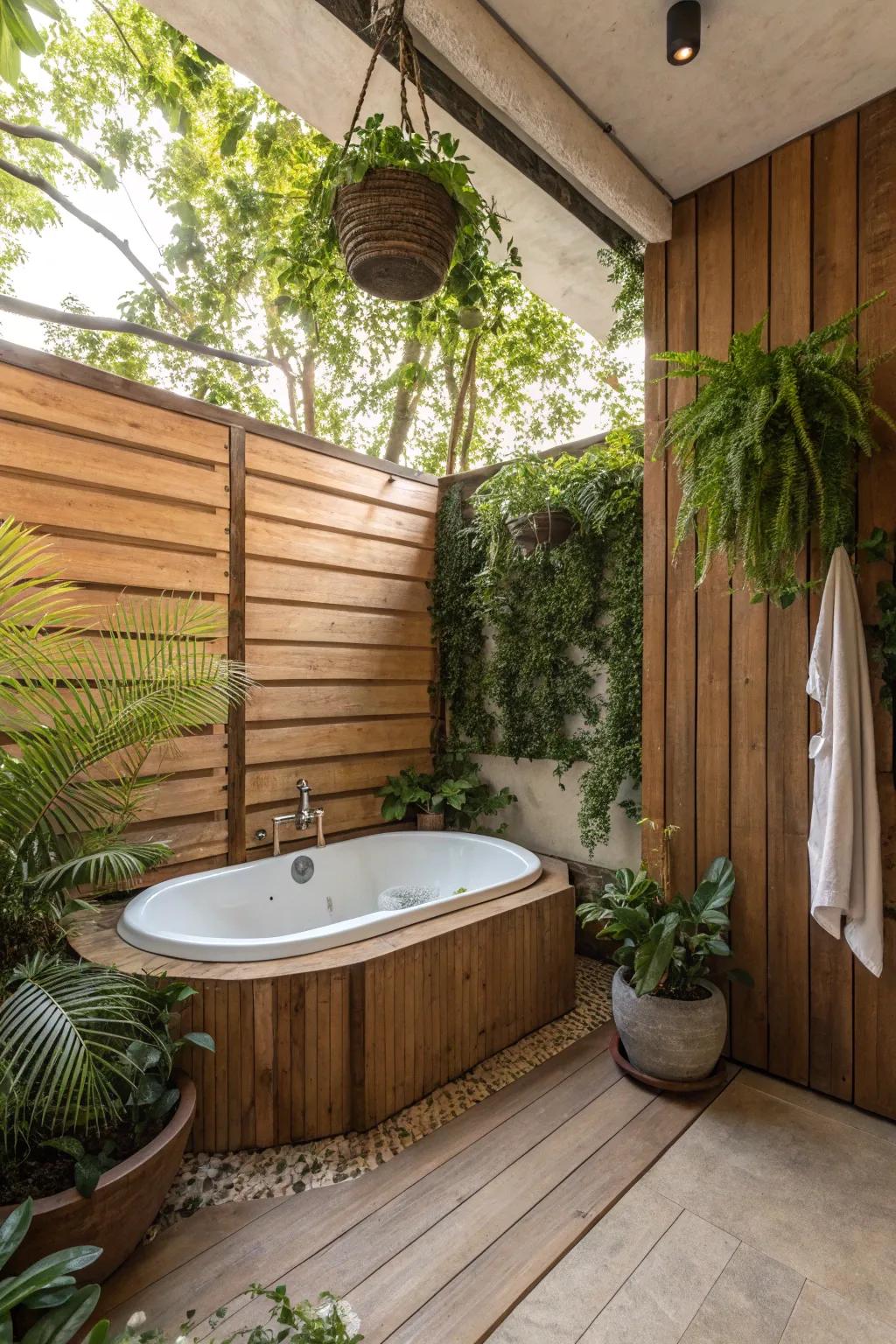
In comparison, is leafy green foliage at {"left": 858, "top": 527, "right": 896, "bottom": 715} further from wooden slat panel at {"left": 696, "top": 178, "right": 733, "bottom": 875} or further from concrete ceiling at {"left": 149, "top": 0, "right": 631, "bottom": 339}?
concrete ceiling at {"left": 149, "top": 0, "right": 631, "bottom": 339}

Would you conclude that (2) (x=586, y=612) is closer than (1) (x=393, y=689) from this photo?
Yes

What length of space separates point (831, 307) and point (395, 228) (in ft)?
4.58

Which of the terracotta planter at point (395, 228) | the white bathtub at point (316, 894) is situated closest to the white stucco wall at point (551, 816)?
the white bathtub at point (316, 894)

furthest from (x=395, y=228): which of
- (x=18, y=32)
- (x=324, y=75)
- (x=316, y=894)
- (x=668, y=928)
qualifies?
(x=316, y=894)

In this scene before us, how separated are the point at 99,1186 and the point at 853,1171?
1836 millimetres

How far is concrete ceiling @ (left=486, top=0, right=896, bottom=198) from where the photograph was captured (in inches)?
66.7

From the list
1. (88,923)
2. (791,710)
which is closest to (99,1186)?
(88,923)

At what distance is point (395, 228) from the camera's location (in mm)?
1518

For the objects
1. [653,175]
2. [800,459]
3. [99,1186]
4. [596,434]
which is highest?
[653,175]

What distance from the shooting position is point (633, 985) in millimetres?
2104

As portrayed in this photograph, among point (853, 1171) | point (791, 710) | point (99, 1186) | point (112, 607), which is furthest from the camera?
point (112, 607)

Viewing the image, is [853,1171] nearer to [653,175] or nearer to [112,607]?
[112,607]

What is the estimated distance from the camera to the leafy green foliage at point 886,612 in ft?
6.04

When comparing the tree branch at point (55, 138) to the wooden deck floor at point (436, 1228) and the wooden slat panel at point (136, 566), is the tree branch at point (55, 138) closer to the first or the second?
the wooden slat panel at point (136, 566)
